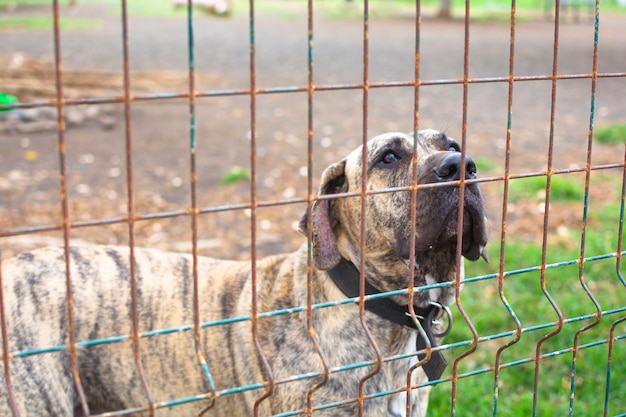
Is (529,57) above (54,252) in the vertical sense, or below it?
above

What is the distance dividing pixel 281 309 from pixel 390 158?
2.65 feet

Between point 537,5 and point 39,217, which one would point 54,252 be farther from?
point 537,5

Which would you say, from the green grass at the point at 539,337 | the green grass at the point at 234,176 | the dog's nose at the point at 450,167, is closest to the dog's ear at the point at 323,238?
the dog's nose at the point at 450,167

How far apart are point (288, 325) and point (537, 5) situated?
33.4 m

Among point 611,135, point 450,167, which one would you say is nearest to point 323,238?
point 450,167

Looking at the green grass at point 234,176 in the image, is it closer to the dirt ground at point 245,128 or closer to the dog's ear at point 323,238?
the dirt ground at point 245,128

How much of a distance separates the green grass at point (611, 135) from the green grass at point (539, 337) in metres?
3.43

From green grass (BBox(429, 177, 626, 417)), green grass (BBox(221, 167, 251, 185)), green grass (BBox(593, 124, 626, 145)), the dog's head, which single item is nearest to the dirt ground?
green grass (BBox(221, 167, 251, 185))

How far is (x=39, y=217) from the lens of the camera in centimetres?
688

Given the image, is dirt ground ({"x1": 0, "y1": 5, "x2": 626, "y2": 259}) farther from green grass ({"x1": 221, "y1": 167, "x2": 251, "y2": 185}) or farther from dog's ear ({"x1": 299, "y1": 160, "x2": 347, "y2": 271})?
dog's ear ({"x1": 299, "y1": 160, "x2": 347, "y2": 271})

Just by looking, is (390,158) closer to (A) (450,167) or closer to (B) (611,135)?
(A) (450,167)

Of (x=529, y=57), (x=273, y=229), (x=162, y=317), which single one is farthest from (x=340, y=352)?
(x=529, y=57)

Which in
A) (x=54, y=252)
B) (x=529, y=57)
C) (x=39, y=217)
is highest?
(x=529, y=57)

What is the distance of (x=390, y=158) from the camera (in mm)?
3410
